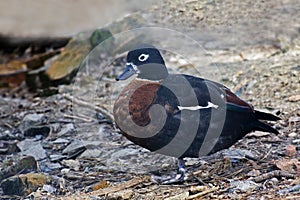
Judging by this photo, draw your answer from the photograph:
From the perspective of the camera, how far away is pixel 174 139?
15.8ft

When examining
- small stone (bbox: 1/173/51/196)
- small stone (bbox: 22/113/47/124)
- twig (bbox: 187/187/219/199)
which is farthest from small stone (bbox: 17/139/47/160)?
twig (bbox: 187/187/219/199)

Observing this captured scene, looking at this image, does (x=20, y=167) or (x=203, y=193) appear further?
(x=20, y=167)

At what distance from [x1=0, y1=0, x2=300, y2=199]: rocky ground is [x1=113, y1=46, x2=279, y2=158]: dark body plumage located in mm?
292

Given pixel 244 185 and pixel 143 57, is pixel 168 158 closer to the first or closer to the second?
pixel 143 57

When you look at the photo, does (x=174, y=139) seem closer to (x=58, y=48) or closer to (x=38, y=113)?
(x=38, y=113)

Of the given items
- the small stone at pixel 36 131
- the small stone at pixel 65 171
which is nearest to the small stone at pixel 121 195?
the small stone at pixel 65 171

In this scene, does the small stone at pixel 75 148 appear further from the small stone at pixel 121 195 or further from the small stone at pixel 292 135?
the small stone at pixel 292 135

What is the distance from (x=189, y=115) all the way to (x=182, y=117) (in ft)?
0.20

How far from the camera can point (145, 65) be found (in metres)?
5.27

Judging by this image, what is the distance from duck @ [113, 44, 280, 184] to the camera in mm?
4805

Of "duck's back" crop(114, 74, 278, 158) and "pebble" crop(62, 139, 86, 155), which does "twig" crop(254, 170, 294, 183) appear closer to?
"duck's back" crop(114, 74, 278, 158)

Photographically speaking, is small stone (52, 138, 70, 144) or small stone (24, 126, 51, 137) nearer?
small stone (52, 138, 70, 144)

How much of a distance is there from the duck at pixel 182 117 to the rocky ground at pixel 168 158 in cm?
29

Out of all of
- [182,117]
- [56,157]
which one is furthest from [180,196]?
[56,157]
